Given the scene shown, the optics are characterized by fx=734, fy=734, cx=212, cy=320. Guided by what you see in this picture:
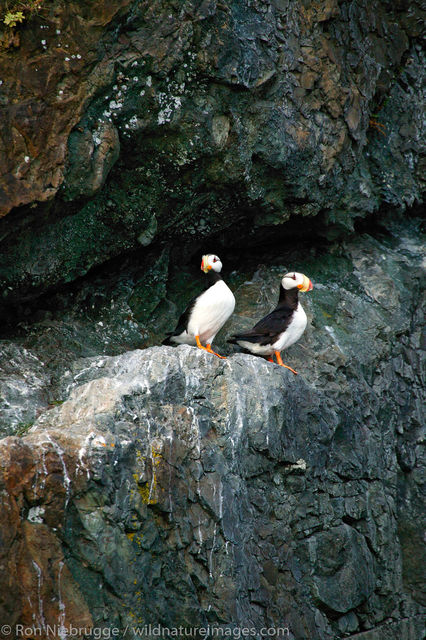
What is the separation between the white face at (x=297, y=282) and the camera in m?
7.08

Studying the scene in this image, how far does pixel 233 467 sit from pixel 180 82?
3.25 metres

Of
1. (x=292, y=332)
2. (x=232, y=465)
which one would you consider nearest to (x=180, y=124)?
(x=292, y=332)

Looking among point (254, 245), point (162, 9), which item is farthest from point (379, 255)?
point (162, 9)

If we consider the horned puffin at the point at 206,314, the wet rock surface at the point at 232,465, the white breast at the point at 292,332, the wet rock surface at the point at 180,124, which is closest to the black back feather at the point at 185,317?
the horned puffin at the point at 206,314

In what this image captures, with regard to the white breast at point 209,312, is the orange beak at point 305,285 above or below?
above

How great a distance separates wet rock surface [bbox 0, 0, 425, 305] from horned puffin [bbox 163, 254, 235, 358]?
0.71 metres

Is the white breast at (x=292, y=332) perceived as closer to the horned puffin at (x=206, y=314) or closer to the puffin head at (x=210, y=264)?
the horned puffin at (x=206, y=314)

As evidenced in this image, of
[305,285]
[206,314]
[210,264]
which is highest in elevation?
[210,264]

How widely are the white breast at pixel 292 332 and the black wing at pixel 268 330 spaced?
0.13 feet

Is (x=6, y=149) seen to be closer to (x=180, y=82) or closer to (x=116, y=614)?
(x=180, y=82)

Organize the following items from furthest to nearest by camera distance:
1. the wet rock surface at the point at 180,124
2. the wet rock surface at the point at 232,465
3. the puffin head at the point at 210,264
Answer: the puffin head at the point at 210,264 < the wet rock surface at the point at 180,124 < the wet rock surface at the point at 232,465

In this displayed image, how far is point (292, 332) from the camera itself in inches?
272

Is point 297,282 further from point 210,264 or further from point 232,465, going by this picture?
point 232,465

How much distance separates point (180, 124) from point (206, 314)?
1.69 metres
